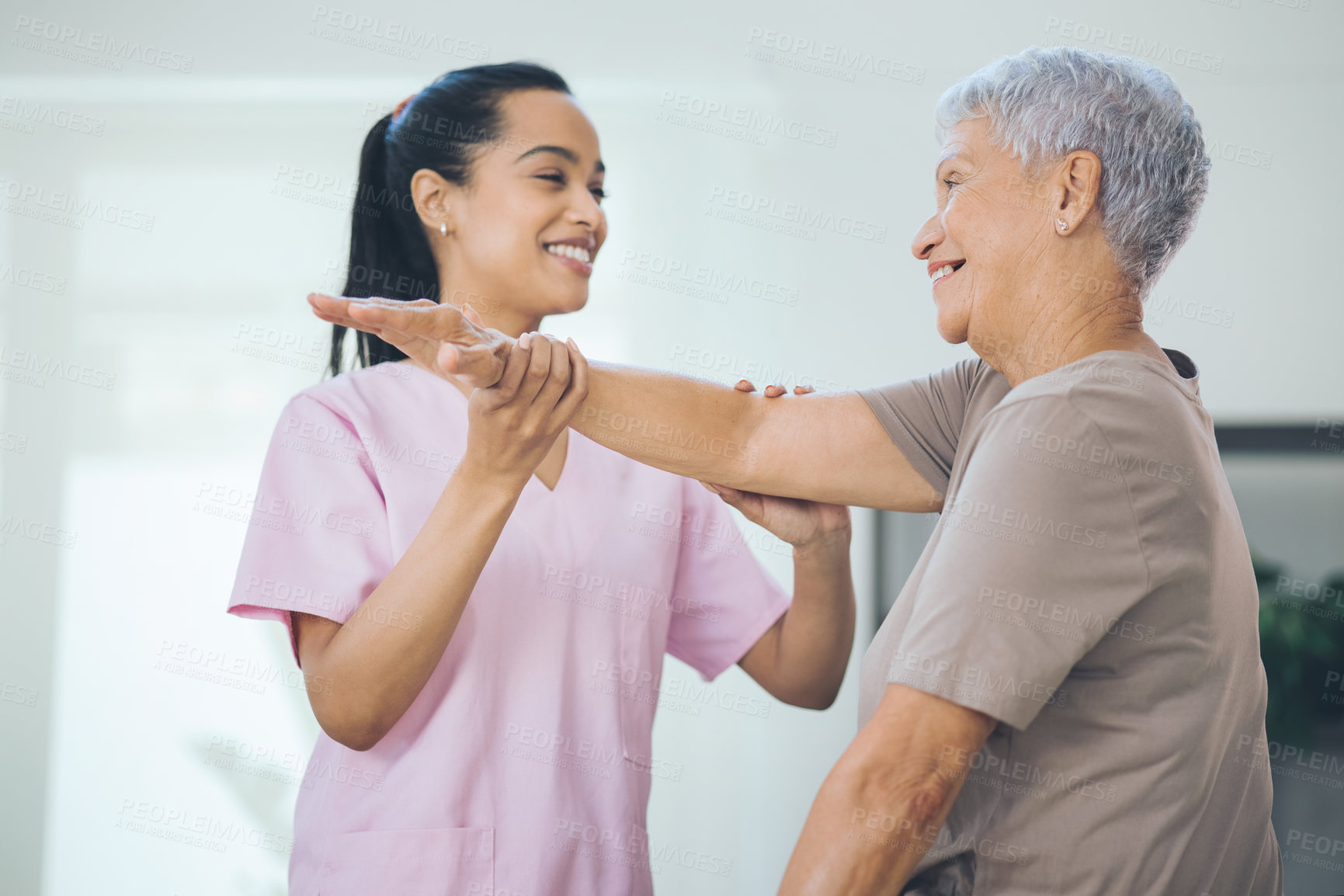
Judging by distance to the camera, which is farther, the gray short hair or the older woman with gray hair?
the gray short hair

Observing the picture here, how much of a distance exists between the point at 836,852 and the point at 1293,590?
2.38 meters

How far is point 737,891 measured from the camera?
2824 millimetres

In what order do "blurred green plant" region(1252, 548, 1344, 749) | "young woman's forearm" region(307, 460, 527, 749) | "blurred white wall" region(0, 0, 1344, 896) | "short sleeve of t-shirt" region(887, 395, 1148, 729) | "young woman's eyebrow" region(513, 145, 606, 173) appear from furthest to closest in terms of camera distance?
"blurred white wall" region(0, 0, 1344, 896)
"blurred green plant" region(1252, 548, 1344, 749)
"young woman's eyebrow" region(513, 145, 606, 173)
"young woman's forearm" region(307, 460, 527, 749)
"short sleeve of t-shirt" region(887, 395, 1148, 729)

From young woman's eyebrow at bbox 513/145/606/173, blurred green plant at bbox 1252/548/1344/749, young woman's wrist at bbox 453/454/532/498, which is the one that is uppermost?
young woman's eyebrow at bbox 513/145/606/173

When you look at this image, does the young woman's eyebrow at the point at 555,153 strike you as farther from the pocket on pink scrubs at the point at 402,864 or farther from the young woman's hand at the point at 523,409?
the pocket on pink scrubs at the point at 402,864

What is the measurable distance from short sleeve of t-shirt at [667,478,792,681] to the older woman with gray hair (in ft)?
1.66

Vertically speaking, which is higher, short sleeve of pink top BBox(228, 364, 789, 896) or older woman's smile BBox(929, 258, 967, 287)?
older woman's smile BBox(929, 258, 967, 287)

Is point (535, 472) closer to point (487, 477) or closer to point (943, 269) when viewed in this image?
point (487, 477)

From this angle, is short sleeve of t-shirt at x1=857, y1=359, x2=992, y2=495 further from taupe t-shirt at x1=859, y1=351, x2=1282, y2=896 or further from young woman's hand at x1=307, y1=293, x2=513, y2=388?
young woman's hand at x1=307, y1=293, x2=513, y2=388

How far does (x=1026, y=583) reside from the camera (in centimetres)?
84

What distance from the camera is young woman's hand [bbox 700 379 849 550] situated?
4.59 feet

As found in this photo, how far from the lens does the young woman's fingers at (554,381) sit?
1170 millimetres

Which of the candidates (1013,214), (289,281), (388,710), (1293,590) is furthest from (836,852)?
(289,281)

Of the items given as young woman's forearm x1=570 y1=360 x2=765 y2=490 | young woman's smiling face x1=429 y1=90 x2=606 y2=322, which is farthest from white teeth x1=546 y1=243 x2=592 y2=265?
young woman's forearm x1=570 y1=360 x2=765 y2=490
